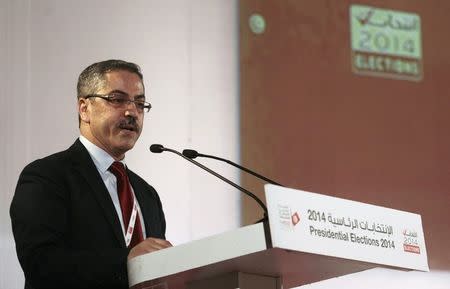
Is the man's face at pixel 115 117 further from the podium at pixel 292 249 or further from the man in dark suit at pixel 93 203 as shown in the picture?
the podium at pixel 292 249

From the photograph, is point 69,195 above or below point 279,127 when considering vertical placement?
below

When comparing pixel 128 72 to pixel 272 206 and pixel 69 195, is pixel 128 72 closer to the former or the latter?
pixel 69 195

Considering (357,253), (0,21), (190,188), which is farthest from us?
(190,188)

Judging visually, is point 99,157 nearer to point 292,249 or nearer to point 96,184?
point 96,184

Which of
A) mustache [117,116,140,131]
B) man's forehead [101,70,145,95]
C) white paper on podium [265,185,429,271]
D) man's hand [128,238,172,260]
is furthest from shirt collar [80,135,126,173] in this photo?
white paper on podium [265,185,429,271]

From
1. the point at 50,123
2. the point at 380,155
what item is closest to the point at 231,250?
the point at 50,123

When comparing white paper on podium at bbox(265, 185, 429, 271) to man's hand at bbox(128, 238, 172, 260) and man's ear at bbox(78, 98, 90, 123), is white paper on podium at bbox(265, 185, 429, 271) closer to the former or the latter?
man's hand at bbox(128, 238, 172, 260)

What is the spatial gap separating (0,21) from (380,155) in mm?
2160

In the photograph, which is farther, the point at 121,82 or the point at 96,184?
the point at 121,82

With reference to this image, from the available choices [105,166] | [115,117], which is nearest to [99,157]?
Result: [105,166]

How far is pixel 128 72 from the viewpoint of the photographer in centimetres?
319

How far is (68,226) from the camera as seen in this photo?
9.04ft

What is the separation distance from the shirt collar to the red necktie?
0.7 inches

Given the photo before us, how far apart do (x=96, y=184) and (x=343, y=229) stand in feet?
3.09
